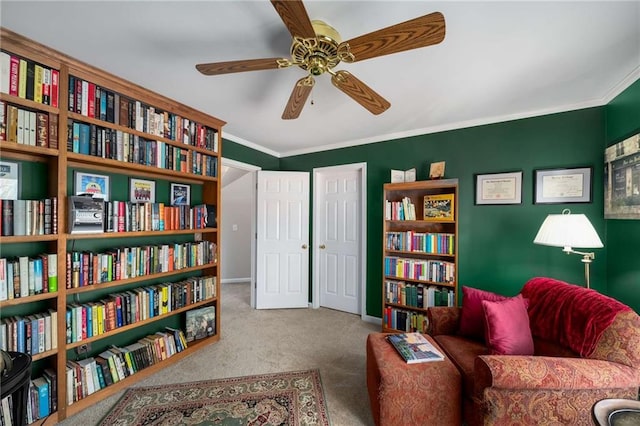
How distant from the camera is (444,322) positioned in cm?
201

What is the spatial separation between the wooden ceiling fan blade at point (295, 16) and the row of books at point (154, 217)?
6.04 feet

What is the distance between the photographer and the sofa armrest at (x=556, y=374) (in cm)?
118

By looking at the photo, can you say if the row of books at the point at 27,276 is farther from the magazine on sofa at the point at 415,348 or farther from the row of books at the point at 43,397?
the magazine on sofa at the point at 415,348

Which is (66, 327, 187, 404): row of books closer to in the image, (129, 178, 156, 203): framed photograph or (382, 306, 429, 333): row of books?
(129, 178, 156, 203): framed photograph

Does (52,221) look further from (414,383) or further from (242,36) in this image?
(414,383)

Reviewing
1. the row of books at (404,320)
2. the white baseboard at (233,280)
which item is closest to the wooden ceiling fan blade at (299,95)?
the row of books at (404,320)

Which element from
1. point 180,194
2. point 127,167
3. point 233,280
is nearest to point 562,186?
point 180,194

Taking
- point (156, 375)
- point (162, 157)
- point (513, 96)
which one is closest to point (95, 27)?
point (162, 157)

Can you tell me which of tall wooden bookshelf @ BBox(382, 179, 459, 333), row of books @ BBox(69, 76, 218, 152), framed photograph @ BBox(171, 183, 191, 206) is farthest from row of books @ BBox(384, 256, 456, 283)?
row of books @ BBox(69, 76, 218, 152)

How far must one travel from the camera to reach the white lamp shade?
5.72ft

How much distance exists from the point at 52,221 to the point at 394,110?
2.85m

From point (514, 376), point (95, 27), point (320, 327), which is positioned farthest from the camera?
point (320, 327)

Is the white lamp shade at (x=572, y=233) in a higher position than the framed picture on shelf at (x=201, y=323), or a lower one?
higher

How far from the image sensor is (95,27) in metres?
1.42
